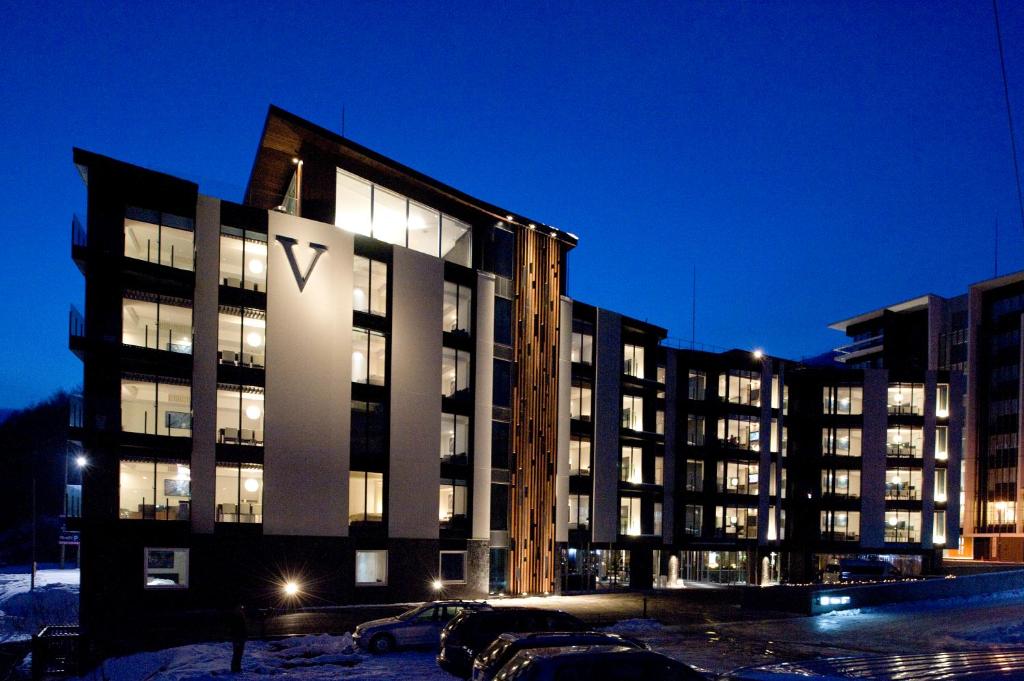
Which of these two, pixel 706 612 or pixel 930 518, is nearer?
pixel 706 612

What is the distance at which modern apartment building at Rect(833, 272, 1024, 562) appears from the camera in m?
88.1

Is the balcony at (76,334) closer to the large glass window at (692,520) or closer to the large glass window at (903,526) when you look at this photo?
the large glass window at (692,520)

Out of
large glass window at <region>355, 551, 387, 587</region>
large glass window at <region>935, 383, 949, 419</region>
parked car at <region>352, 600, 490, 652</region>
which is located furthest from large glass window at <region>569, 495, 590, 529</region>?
large glass window at <region>935, 383, 949, 419</region>

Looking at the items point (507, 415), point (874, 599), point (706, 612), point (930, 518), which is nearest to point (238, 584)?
point (507, 415)

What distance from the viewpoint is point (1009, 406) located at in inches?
3526

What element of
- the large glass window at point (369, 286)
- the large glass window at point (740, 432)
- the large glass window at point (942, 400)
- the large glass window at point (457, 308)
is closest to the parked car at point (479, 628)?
the large glass window at point (369, 286)

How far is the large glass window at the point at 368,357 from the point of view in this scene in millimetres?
40622

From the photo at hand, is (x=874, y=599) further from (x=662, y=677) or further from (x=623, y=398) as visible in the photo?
(x=662, y=677)

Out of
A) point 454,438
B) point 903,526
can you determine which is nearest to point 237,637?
point 454,438

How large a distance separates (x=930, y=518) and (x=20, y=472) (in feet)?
385

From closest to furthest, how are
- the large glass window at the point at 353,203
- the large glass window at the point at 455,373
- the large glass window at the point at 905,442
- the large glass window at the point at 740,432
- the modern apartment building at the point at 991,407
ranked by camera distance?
the large glass window at the point at 353,203, the large glass window at the point at 455,373, the large glass window at the point at 740,432, the large glass window at the point at 905,442, the modern apartment building at the point at 991,407

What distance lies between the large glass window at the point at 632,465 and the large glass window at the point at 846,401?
25.9 m

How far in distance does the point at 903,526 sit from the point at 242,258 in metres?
62.1

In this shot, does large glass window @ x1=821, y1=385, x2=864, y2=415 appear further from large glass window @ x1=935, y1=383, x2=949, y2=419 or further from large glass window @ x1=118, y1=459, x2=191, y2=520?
large glass window @ x1=118, y1=459, x2=191, y2=520
